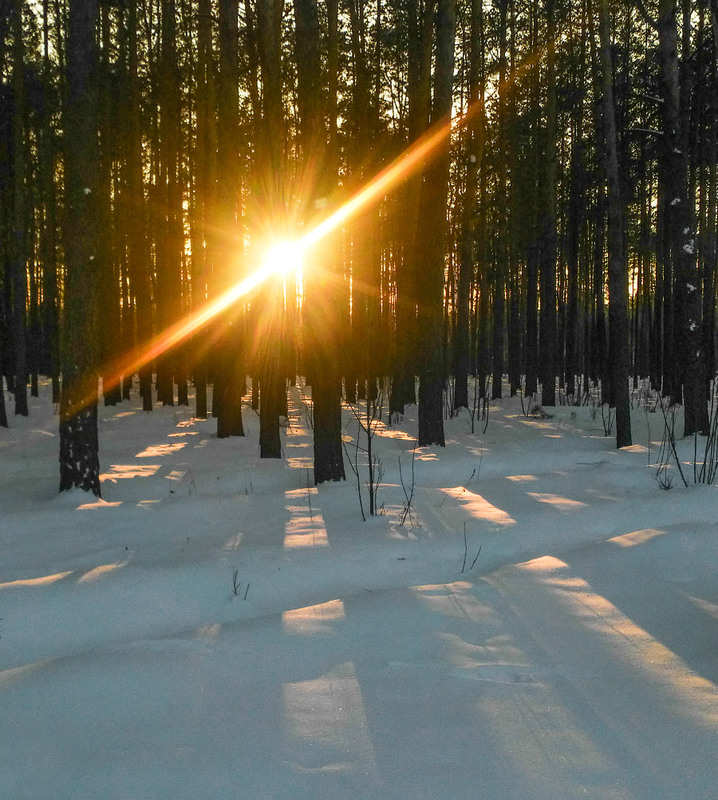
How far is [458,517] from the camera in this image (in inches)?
232

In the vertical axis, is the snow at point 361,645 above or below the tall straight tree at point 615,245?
below

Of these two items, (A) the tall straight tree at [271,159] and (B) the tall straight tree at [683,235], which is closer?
(A) the tall straight tree at [271,159]

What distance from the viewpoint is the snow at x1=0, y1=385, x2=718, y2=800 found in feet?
7.38

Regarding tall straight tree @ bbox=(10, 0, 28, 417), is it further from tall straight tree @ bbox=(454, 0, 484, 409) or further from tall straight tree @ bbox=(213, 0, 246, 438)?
tall straight tree @ bbox=(454, 0, 484, 409)

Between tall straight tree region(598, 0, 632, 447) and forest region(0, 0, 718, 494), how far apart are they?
36 millimetres

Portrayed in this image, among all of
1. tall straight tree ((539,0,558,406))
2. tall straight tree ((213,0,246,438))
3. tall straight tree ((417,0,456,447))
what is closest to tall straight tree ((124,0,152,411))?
tall straight tree ((213,0,246,438))

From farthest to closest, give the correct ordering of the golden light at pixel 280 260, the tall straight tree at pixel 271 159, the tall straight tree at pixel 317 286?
the golden light at pixel 280 260 → the tall straight tree at pixel 271 159 → the tall straight tree at pixel 317 286

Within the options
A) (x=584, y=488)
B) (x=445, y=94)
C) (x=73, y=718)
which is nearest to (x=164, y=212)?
(x=445, y=94)

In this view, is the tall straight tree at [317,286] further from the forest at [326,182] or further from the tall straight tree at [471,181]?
the tall straight tree at [471,181]

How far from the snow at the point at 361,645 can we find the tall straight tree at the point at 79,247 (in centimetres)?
54

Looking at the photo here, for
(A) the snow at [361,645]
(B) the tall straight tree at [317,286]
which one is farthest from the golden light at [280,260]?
(A) the snow at [361,645]

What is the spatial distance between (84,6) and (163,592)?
20.1 ft

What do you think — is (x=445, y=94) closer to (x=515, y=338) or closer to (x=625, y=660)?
(x=625, y=660)

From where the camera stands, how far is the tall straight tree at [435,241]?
10266 millimetres
